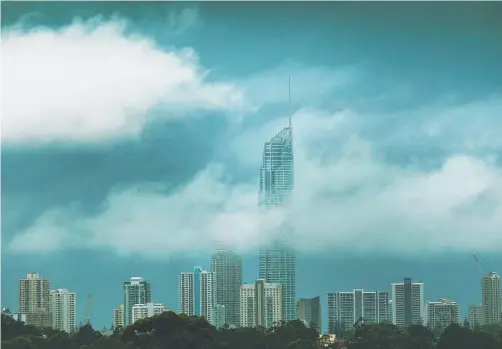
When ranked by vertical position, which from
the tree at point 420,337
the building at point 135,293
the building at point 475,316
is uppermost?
the building at point 135,293

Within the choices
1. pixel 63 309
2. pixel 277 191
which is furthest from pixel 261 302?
pixel 63 309

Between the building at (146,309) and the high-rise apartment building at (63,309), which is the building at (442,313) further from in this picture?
the high-rise apartment building at (63,309)

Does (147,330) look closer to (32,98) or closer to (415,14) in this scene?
(32,98)

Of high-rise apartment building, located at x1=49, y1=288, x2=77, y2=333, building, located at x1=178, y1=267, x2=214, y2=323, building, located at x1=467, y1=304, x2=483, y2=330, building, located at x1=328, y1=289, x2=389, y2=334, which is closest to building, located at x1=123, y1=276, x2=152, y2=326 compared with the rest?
building, located at x1=178, y1=267, x2=214, y2=323

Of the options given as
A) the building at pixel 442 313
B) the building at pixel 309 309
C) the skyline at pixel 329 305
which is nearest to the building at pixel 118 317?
the skyline at pixel 329 305

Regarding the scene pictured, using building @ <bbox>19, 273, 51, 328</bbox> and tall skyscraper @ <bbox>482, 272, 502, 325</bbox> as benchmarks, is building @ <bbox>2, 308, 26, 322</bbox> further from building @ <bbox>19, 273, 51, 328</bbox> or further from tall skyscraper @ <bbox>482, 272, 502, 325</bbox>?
tall skyscraper @ <bbox>482, 272, 502, 325</bbox>

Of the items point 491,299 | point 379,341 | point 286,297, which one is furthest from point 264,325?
point 491,299
